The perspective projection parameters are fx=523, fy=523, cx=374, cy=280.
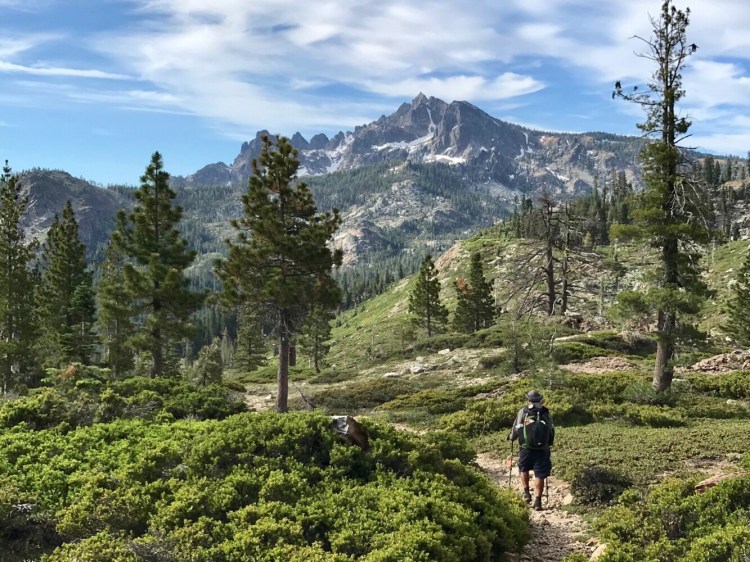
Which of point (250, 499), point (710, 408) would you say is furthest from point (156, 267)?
point (710, 408)

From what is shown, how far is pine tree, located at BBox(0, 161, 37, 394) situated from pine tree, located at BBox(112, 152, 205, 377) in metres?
14.8

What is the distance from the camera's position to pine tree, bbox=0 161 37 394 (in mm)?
37938

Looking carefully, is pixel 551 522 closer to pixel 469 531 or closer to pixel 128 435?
pixel 469 531

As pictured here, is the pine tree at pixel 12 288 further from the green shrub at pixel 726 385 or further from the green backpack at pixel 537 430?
the green shrub at pixel 726 385

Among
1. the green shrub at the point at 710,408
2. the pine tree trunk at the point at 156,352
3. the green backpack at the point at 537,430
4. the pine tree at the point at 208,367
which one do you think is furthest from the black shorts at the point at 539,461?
the pine tree at the point at 208,367

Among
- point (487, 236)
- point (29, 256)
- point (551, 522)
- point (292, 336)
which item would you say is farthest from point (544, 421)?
point (487, 236)

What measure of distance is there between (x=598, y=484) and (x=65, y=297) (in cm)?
4977

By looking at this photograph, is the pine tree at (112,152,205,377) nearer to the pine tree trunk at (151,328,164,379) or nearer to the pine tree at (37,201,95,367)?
the pine tree trunk at (151,328,164,379)

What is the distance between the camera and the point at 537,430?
1153 centimetres

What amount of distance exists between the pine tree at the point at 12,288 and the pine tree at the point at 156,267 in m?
14.8

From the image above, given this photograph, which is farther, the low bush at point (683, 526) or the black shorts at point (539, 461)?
the black shorts at point (539, 461)

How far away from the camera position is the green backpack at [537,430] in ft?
37.8

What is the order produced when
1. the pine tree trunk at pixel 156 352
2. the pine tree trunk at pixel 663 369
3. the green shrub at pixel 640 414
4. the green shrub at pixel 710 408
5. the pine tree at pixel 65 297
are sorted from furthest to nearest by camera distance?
1. the pine tree at pixel 65 297
2. the pine tree trunk at pixel 156 352
3. the pine tree trunk at pixel 663 369
4. the green shrub at pixel 710 408
5. the green shrub at pixel 640 414

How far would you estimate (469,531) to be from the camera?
836 cm
